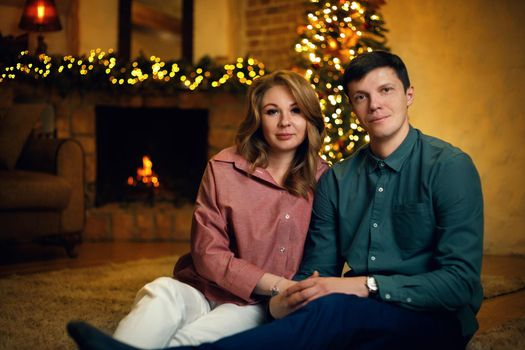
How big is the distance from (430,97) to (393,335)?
303cm

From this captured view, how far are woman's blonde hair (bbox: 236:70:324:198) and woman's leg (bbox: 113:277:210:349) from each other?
0.50 meters

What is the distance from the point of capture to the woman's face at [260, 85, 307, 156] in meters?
2.05

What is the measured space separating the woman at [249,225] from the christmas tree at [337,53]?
5.72ft

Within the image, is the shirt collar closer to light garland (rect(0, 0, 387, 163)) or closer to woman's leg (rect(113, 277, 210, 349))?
woman's leg (rect(113, 277, 210, 349))

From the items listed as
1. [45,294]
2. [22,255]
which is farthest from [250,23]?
[45,294]

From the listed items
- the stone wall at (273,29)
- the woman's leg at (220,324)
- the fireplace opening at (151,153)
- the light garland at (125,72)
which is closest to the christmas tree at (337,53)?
the light garland at (125,72)

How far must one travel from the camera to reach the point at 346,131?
3.88 m

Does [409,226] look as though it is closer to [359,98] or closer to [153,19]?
[359,98]

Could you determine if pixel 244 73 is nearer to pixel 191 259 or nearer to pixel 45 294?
pixel 45 294

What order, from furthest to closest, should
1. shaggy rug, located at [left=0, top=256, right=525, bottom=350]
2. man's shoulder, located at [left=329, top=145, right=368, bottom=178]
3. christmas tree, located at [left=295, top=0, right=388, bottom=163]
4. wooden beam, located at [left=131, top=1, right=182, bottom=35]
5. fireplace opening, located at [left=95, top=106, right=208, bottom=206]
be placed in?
wooden beam, located at [left=131, top=1, right=182, bottom=35], fireplace opening, located at [left=95, top=106, right=208, bottom=206], christmas tree, located at [left=295, top=0, right=388, bottom=163], shaggy rug, located at [left=0, top=256, right=525, bottom=350], man's shoulder, located at [left=329, top=145, right=368, bottom=178]

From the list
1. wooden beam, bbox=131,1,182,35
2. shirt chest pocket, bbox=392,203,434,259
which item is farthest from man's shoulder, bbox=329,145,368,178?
wooden beam, bbox=131,1,182,35

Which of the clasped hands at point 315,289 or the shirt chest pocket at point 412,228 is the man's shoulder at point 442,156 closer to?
the shirt chest pocket at point 412,228

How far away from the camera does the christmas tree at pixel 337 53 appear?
387cm

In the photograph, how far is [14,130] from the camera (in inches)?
156
